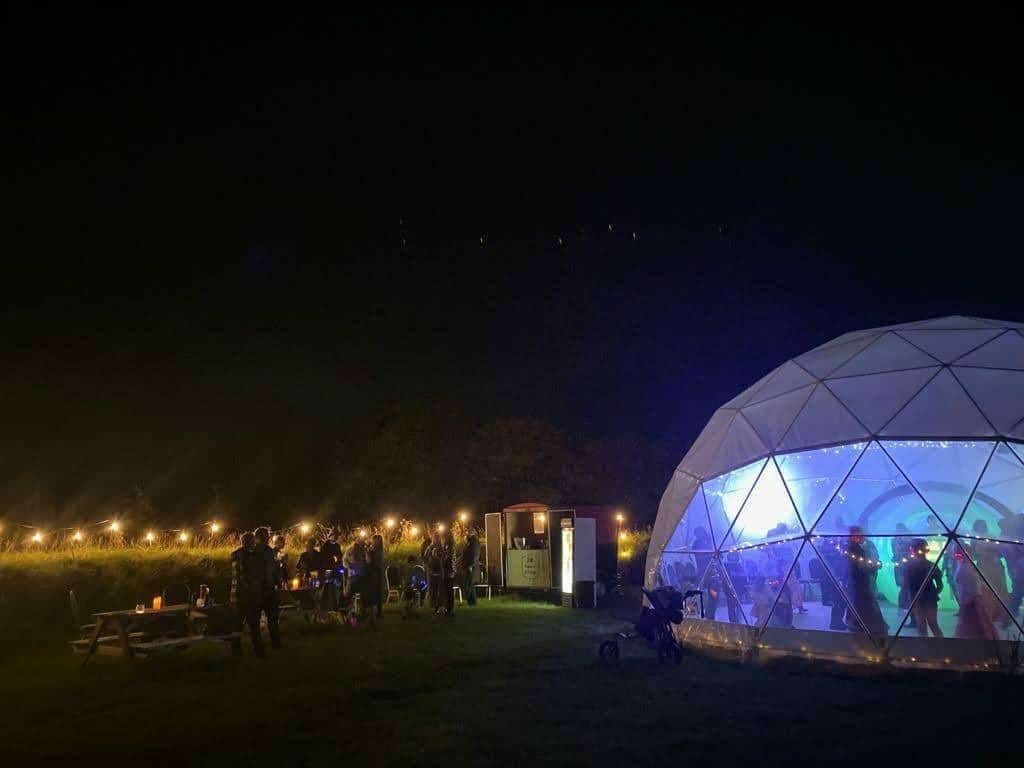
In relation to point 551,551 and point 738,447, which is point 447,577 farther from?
point 738,447

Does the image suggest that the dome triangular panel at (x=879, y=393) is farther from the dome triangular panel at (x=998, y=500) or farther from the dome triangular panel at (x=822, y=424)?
the dome triangular panel at (x=998, y=500)

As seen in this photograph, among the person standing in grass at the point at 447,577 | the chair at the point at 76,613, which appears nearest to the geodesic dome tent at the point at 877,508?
the person standing in grass at the point at 447,577

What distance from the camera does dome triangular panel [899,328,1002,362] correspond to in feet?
40.4

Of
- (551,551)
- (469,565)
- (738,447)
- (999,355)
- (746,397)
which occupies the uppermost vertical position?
(999,355)

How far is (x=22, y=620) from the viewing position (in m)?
14.6

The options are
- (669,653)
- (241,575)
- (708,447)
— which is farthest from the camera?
(708,447)

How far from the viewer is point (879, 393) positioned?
11992 millimetres

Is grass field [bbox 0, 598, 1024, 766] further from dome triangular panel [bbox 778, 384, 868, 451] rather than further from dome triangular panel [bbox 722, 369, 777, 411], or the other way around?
dome triangular panel [bbox 722, 369, 777, 411]

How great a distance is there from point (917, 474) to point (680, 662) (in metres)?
3.97

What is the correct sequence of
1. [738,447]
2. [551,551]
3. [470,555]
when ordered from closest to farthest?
[738,447] → [470,555] → [551,551]

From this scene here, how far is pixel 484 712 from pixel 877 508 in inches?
247

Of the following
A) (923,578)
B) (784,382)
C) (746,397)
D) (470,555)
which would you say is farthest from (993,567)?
(470,555)

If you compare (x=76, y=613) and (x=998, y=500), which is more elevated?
(x=998, y=500)

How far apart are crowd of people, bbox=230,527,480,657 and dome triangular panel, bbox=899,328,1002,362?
9729 mm
